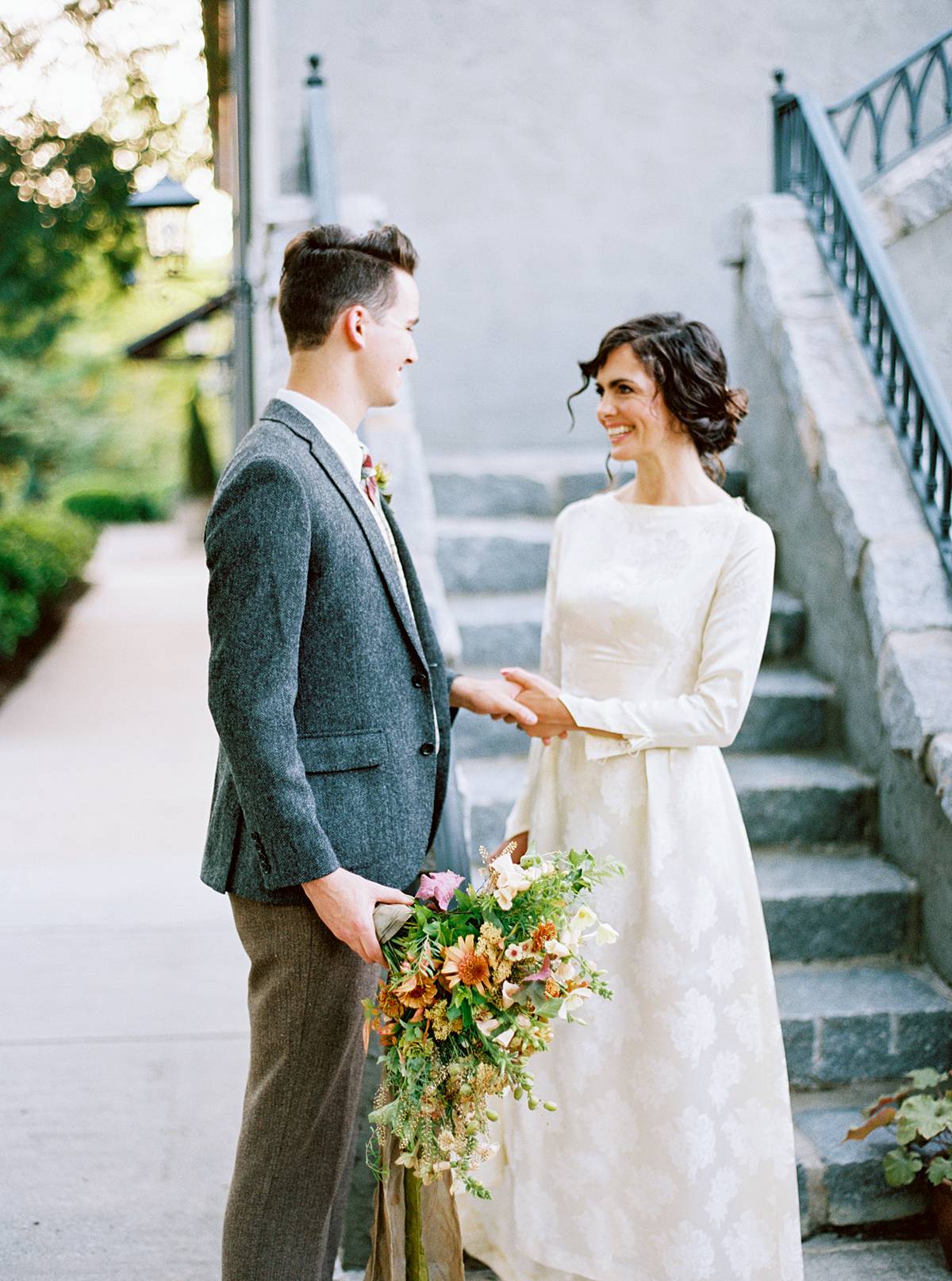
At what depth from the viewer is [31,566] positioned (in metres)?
11.8

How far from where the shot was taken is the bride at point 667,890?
2773 millimetres

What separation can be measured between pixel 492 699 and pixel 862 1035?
5.21 ft

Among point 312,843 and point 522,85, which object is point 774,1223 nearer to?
point 312,843

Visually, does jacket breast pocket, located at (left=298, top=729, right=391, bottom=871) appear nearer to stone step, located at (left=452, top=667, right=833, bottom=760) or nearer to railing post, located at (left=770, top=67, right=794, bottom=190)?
stone step, located at (left=452, top=667, right=833, bottom=760)

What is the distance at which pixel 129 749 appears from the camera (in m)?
9.45

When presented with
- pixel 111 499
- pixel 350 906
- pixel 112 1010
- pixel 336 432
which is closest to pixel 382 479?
pixel 336 432

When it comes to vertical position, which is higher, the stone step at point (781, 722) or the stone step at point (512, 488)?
the stone step at point (512, 488)

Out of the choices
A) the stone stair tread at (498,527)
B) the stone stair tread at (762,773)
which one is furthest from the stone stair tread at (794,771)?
the stone stair tread at (498,527)

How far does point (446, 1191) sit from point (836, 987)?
5.65 feet

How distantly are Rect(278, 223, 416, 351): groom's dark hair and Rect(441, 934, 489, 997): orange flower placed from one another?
114 centimetres

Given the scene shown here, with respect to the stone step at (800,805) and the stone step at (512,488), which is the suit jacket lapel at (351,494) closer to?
the stone step at (800,805)

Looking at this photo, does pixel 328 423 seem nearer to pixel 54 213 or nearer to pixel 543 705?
pixel 543 705

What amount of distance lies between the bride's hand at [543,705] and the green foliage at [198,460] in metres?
25.4

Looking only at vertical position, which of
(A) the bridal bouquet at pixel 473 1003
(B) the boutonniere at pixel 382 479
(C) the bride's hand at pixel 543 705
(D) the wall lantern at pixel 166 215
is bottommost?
(A) the bridal bouquet at pixel 473 1003
